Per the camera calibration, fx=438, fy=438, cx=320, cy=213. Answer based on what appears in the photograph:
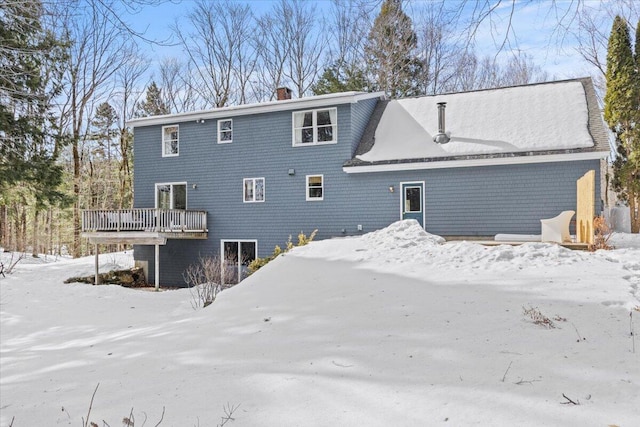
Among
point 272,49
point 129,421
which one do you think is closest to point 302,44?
point 272,49

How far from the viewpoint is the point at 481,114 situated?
14406 mm

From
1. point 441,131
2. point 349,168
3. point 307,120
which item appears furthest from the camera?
point 307,120

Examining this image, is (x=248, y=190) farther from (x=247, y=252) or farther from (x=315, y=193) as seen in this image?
(x=315, y=193)

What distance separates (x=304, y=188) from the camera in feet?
49.8

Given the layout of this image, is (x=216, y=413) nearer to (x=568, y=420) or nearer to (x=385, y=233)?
(x=568, y=420)

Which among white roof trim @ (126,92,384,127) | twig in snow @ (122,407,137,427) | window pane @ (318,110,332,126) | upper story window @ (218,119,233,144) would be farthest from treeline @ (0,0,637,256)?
twig in snow @ (122,407,137,427)

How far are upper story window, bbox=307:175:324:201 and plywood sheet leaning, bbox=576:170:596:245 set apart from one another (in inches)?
301

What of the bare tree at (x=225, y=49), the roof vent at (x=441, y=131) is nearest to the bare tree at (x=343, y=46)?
the bare tree at (x=225, y=49)

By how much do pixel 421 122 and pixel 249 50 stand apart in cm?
1652

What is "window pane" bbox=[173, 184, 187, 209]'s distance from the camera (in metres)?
17.0

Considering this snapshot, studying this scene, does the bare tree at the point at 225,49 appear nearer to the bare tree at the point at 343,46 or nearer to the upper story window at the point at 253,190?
the bare tree at the point at 343,46

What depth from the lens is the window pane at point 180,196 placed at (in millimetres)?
17047

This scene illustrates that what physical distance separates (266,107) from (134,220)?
6142 mm

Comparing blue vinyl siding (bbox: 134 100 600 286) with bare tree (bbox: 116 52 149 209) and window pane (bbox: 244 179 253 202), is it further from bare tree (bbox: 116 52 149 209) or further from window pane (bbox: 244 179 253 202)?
bare tree (bbox: 116 52 149 209)
